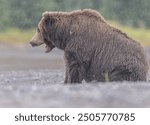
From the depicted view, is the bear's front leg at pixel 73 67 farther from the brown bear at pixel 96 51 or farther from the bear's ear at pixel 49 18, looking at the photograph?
the bear's ear at pixel 49 18

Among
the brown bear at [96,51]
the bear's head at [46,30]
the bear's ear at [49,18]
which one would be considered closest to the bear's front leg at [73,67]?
the brown bear at [96,51]

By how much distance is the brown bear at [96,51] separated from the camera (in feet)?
44.0

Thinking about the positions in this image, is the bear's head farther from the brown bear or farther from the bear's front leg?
the bear's front leg

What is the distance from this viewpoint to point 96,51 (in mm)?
13500

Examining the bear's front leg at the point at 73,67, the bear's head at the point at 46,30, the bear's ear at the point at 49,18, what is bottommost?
the bear's front leg at the point at 73,67

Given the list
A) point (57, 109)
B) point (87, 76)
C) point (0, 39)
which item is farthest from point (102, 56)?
point (0, 39)

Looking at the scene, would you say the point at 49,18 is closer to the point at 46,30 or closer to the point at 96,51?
the point at 46,30

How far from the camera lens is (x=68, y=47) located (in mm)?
13453

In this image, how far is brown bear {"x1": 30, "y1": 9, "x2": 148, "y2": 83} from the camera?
44.0 feet

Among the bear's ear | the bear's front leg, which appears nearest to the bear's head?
the bear's ear

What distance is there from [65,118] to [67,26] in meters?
4.72

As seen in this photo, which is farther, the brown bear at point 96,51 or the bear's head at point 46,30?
the bear's head at point 46,30

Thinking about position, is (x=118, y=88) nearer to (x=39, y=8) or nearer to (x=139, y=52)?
(x=139, y=52)

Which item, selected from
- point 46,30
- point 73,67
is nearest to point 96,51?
point 73,67
